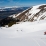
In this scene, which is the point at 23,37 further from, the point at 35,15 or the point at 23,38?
the point at 35,15

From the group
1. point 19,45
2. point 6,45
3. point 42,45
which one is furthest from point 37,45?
point 6,45

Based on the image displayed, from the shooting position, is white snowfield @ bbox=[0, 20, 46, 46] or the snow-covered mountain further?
the snow-covered mountain

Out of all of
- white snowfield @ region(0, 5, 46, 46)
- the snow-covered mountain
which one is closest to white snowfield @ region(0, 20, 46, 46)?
white snowfield @ region(0, 5, 46, 46)

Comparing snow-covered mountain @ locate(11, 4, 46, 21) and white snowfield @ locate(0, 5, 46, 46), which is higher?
white snowfield @ locate(0, 5, 46, 46)

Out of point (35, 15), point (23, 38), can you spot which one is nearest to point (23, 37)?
point (23, 38)

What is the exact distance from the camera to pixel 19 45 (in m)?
10.9

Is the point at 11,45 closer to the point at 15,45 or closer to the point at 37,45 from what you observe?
the point at 15,45

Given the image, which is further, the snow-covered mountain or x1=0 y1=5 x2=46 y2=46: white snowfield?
the snow-covered mountain

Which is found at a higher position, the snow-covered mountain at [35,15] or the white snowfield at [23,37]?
the white snowfield at [23,37]

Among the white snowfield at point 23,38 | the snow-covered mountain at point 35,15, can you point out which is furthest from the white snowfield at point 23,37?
the snow-covered mountain at point 35,15

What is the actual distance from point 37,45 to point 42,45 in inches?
15.1

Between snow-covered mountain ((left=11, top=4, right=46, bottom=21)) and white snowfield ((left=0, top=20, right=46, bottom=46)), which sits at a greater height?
white snowfield ((left=0, top=20, right=46, bottom=46))

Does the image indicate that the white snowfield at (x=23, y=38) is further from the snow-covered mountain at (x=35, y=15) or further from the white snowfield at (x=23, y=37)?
the snow-covered mountain at (x=35, y=15)

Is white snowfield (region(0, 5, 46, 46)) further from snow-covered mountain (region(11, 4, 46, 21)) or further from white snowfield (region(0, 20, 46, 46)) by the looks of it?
snow-covered mountain (region(11, 4, 46, 21))
